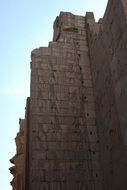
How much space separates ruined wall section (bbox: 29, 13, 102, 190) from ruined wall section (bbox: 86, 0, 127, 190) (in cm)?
43

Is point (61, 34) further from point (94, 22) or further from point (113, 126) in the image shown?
point (113, 126)

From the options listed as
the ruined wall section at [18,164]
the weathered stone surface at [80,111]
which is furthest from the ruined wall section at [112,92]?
the ruined wall section at [18,164]

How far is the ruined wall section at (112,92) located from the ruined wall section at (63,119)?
0.43m

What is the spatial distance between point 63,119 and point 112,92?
80.9 inches

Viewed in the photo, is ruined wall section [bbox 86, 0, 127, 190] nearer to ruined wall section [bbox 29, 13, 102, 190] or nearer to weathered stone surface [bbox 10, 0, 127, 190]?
weathered stone surface [bbox 10, 0, 127, 190]

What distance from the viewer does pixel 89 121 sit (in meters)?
10.6

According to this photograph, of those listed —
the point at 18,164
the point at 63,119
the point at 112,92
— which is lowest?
the point at 18,164

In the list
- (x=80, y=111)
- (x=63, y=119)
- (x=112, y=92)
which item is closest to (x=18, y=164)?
(x=63, y=119)

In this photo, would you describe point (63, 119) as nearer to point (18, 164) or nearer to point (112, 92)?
point (112, 92)

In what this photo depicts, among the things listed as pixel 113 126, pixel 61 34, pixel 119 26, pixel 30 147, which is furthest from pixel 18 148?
pixel 119 26

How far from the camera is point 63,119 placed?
34.0ft

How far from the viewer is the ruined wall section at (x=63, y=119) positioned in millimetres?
9414

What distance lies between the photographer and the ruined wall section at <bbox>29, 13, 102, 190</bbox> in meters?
9.41

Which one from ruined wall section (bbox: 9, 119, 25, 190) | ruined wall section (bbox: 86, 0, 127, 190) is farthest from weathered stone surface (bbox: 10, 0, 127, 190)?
ruined wall section (bbox: 9, 119, 25, 190)
